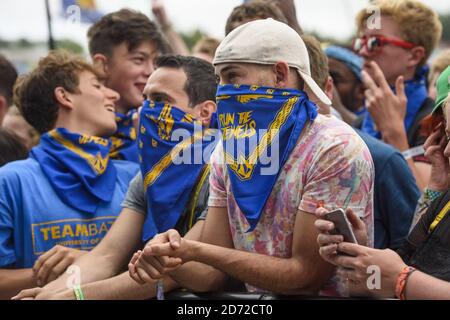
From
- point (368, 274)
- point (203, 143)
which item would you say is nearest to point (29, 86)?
point (203, 143)

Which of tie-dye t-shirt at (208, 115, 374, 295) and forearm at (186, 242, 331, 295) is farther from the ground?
tie-dye t-shirt at (208, 115, 374, 295)

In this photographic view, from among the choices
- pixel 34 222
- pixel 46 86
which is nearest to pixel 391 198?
pixel 34 222

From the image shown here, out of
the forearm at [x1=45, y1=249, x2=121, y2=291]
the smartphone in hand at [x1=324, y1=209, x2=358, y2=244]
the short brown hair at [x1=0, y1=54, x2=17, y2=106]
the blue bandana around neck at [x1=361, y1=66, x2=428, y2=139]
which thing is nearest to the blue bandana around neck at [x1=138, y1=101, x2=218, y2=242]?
the forearm at [x1=45, y1=249, x2=121, y2=291]

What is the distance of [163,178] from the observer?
4371 mm

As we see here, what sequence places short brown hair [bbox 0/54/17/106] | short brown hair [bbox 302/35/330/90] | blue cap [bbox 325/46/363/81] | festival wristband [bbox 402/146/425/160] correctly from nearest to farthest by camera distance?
1. short brown hair [bbox 302/35/330/90]
2. festival wristband [bbox 402/146/425/160]
3. blue cap [bbox 325/46/363/81]
4. short brown hair [bbox 0/54/17/106]

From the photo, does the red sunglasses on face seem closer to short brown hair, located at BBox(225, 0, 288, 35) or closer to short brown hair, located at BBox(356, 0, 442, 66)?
short brown hair, located at BBox(356, 0, 442, 66)

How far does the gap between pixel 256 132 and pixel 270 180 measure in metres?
0.22

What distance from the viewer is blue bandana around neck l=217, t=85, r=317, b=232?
3.73 m

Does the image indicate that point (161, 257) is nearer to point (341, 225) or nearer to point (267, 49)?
point (341, 225)

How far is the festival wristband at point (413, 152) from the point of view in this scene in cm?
478

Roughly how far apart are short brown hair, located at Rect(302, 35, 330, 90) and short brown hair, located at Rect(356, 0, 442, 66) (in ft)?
2.95

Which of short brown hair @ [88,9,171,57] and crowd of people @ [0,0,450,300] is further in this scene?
short brown hair @ [88,9,171,57]
